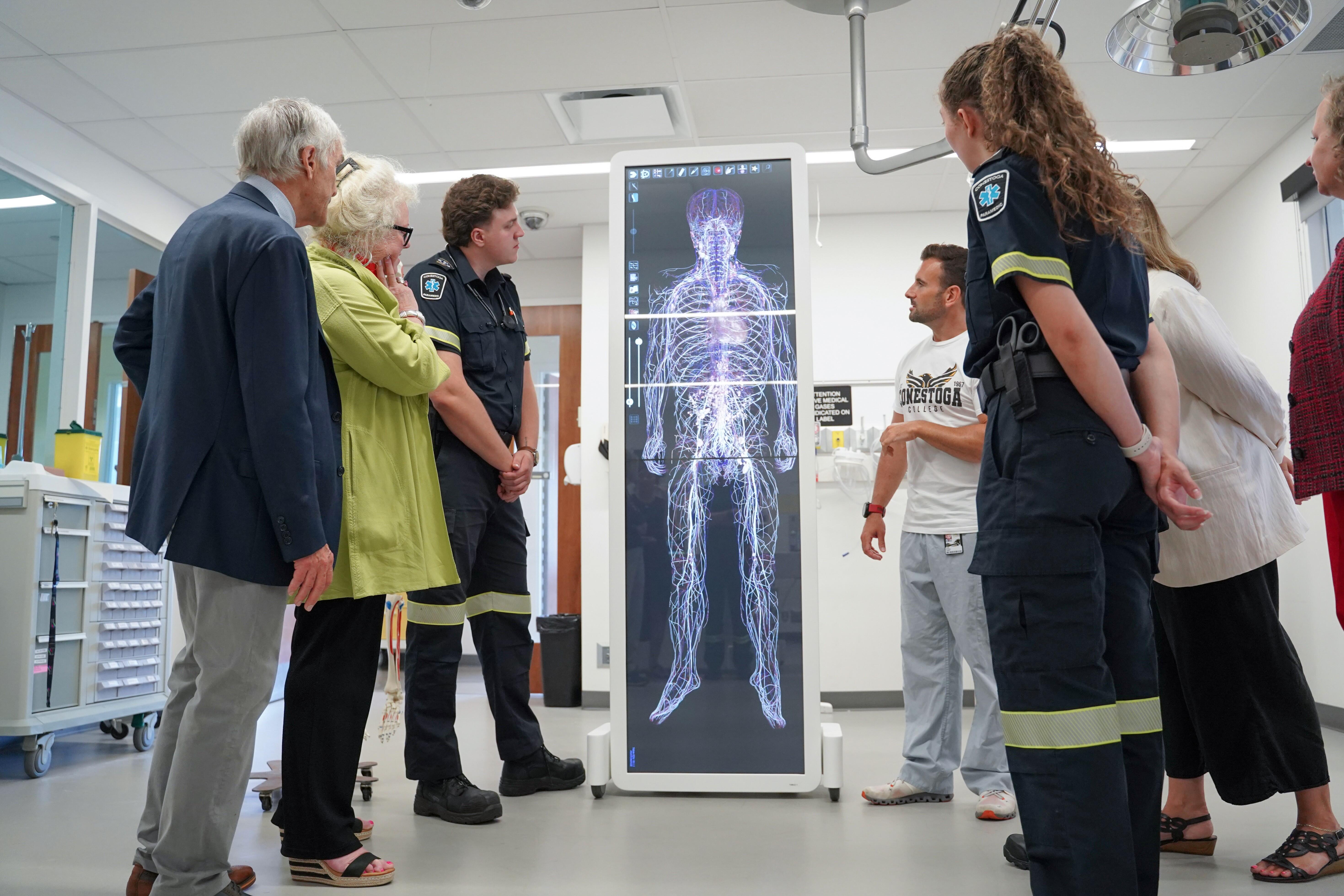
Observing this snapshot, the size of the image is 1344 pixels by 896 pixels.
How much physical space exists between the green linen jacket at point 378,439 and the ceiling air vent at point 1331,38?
3.56 metres

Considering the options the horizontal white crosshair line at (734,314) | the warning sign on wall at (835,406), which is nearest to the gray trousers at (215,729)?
the horizontal white crosshair line at (734,314)

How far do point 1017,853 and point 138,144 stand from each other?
4740 mm

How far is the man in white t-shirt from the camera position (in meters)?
2.55

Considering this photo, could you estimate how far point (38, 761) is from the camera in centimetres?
319

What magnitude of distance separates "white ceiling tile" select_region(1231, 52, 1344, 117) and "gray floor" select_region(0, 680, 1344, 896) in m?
2.85

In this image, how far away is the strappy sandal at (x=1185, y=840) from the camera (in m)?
2.13

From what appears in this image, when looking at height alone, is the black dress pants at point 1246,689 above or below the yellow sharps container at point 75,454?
below

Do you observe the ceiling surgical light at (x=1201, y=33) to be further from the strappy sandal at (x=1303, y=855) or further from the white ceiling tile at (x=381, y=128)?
the white ceiling tile at (x=381, y=128)

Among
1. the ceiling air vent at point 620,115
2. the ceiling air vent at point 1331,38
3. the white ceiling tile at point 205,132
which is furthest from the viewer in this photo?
the white ceiling tile at point 205,132

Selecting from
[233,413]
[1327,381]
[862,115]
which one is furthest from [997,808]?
[862,115]

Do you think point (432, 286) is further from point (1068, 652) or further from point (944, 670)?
point (1068, 652)

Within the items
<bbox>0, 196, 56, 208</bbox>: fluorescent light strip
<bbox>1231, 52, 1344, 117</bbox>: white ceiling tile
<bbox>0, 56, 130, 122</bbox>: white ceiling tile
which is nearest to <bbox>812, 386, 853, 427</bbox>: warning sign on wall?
<bbox>1231, 52, 1344, 117</bbox>: white ceiling tile

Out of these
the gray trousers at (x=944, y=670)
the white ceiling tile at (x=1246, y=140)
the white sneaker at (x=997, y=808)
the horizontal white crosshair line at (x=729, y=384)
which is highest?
the white ceiling tile at (x=1246, y=140)

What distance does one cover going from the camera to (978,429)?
256 centimetres
